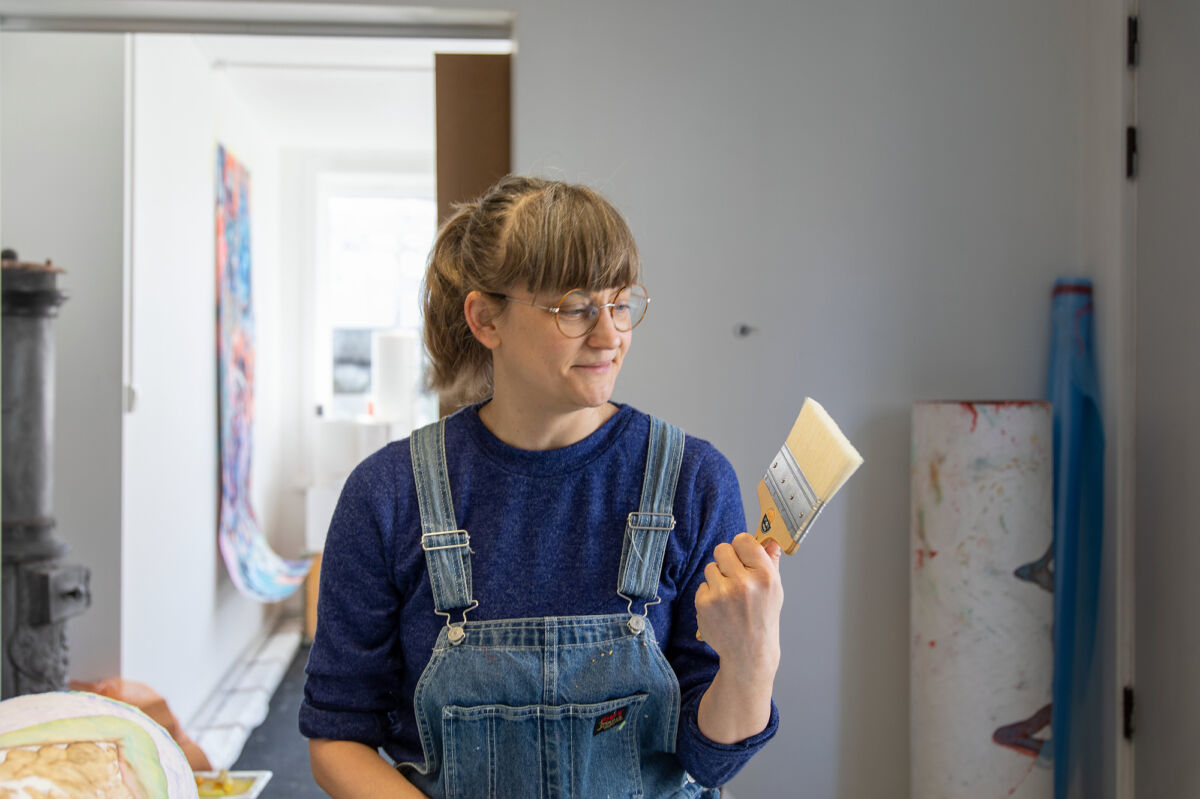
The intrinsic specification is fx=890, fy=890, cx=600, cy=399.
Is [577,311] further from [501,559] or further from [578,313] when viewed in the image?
[501,559]

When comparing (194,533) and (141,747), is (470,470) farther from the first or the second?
(194,533)

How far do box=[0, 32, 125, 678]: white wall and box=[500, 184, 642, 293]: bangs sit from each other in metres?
2.05

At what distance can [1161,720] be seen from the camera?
1739 mm

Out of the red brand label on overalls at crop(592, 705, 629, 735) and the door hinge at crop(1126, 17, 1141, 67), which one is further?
the door hinge at crop(1126, 17, 1141, 67)

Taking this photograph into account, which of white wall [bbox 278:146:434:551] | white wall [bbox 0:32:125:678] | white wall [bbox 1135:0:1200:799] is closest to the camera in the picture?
white wall [bbox 1135:0:1200:799]

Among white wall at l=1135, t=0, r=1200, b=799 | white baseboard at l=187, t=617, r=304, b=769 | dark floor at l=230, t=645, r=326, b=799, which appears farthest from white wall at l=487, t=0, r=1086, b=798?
white baseboard at l=187, t=617, r=304, b=769

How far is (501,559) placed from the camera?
1.07 meters

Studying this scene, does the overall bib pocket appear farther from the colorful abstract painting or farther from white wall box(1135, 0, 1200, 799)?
the colorful abstract painting

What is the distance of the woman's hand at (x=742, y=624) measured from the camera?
0.85 metres

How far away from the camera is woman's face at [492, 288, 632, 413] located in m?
1.00

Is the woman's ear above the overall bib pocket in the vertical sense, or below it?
above

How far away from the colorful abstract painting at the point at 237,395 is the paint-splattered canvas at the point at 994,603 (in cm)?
267

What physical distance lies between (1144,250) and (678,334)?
95 cm

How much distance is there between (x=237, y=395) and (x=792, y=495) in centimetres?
348
